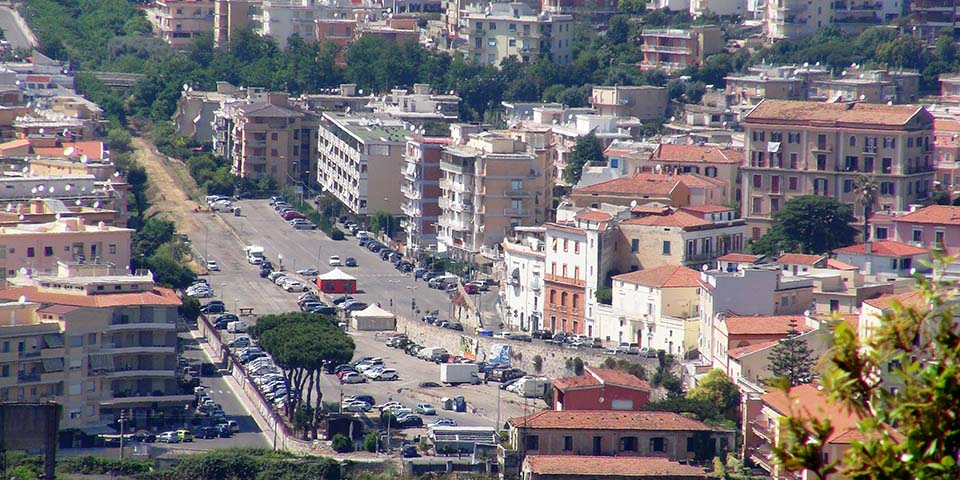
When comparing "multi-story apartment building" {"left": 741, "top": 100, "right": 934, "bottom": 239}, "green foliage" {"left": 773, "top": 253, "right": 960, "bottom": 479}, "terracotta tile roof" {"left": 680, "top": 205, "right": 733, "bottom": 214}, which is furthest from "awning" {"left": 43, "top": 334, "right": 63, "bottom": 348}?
"green foliage" {"left": 773, "top": 253, "right": 960, "bottom": 479}

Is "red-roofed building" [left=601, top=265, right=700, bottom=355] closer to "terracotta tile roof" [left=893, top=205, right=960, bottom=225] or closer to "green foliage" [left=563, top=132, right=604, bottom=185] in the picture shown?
"terracotta tile roof" [left=893, top=205, right=960, bottom=225]

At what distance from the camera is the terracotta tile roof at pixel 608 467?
37656 millimetres

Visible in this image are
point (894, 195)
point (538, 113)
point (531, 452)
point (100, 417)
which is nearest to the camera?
point (531, 452)

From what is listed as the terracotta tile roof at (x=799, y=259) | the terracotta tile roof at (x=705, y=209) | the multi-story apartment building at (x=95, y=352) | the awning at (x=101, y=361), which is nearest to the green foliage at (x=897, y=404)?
the multi-story apartment building at (x=95, y=352)

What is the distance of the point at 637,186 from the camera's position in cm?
5675

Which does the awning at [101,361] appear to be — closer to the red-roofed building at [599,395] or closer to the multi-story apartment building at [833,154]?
the red-roofed building at [599,395]

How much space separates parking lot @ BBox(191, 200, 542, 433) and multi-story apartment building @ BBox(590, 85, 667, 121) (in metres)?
13.0

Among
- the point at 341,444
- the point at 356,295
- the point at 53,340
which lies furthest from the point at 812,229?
the point at 53,340

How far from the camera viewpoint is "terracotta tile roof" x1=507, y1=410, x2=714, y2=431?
1548 inches

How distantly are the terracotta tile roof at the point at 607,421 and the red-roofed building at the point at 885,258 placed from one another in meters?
11.1

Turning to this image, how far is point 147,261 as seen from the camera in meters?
54.5

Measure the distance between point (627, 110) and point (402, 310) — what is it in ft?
80.8

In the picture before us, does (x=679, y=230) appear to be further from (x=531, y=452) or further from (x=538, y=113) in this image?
(x=538, y=113)

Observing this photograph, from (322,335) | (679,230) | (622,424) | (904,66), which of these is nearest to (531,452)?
(622,424)
